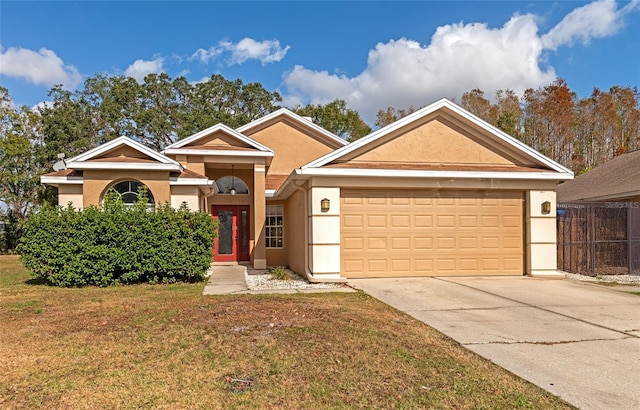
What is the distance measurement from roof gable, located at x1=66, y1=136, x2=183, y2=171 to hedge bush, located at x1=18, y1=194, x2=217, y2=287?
154cm

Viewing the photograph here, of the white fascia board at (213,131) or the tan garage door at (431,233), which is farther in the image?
the white fascia board at (213,131)

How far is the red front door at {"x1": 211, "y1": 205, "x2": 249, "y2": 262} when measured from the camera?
55.2ft

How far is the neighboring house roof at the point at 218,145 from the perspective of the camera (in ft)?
50.2

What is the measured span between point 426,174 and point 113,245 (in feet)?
26.6

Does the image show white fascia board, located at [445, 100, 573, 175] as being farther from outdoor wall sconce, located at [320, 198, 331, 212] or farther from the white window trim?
the white window trim

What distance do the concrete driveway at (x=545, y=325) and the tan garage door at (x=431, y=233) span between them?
57 cm

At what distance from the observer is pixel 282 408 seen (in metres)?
3.67

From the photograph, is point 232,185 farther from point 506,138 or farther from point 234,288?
point 506,138

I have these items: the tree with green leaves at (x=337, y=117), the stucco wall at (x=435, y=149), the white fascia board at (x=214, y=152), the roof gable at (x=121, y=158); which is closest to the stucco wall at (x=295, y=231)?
the white fascia board at (x=214, y=152)

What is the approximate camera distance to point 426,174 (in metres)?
11.5

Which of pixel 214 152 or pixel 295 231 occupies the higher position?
pixel 214 152

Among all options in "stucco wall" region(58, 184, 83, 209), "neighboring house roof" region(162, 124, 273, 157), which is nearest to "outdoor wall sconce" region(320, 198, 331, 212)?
"neighboring house roof" region(162, 124, 273, 157)

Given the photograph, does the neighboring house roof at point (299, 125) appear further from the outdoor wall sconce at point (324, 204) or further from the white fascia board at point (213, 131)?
the outdoor wall sconce at point (324, 204)

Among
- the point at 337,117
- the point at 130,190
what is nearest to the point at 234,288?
the point at 130,190
